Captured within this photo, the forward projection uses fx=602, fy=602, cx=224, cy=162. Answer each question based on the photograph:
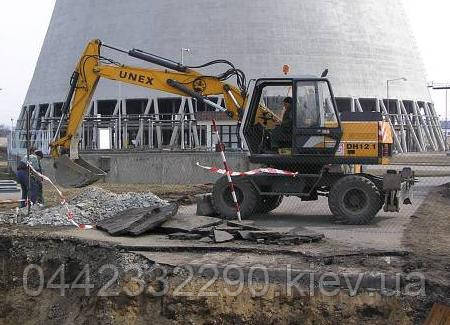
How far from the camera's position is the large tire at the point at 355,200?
12.7 metres

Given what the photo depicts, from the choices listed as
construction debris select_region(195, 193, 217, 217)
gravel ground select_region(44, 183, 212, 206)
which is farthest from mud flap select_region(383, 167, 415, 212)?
gravel ground select_region(44, 183, 212, 206)

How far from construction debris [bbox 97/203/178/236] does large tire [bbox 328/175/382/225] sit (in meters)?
3.48

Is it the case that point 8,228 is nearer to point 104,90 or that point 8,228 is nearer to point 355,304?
point 355,304

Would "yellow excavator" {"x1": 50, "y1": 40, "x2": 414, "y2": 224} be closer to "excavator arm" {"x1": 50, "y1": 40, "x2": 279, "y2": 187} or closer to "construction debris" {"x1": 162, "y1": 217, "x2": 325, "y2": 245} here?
"excavator arm" {"x1": 50, "y1": 40, "x2": 279, "y2": 187}

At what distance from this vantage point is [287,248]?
9633mm

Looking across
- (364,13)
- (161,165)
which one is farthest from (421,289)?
(364,13)

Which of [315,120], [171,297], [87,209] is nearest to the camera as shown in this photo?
[171,297]

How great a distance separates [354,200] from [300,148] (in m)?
1.61

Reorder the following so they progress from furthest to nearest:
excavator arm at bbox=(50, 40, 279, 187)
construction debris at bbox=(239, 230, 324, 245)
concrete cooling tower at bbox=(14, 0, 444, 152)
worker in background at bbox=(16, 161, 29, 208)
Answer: concrete cooling tower at bbox=(14, 0, 444, 152)
worker in background at bbox=(16, 161, 29, 208)
excavator arm at bbox=(50, 40, 279, 187)
construction debris at bbox=(239, 230, 324, 245)

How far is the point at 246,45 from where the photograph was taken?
176ft

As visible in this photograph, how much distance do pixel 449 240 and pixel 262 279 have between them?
4446mm

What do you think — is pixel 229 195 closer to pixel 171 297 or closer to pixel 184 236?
pixel 184 236

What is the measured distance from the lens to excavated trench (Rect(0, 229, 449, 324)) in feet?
25.1

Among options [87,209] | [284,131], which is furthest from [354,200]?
[87,209]
